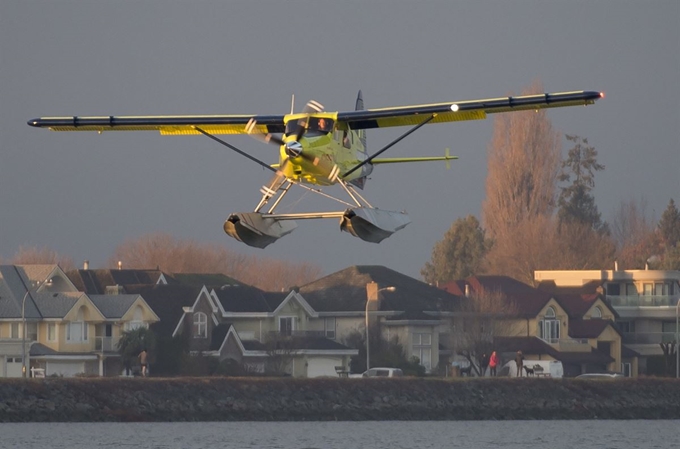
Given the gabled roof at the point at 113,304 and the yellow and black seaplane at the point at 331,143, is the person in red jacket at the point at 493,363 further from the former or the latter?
the yellow and black seaplane at the point at 331,143

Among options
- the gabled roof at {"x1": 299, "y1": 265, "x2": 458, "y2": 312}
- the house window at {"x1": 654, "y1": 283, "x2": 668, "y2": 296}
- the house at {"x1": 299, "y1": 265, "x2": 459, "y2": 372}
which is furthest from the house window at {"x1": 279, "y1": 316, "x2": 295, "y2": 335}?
the house window at {"x1": 654, "y1": 283, "x2": 668, "y2": 296}

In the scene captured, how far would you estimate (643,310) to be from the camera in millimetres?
85000

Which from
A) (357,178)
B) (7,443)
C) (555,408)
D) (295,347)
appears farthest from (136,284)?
(357,178)

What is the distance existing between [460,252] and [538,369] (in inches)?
1367

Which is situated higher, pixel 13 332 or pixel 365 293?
pixel 365 293

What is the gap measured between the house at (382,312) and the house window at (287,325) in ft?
4.93

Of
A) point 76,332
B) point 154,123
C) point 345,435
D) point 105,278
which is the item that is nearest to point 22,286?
point 76,332

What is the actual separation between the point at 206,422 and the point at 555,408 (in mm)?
15222

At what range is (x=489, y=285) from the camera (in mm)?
84562

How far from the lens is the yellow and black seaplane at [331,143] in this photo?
31.2 metres

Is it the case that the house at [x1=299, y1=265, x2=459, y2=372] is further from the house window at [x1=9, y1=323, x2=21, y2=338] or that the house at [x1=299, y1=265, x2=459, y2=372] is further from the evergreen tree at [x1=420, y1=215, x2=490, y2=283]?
the evergreen tree at [x1=420, y1=215, x2=490, y2=283]

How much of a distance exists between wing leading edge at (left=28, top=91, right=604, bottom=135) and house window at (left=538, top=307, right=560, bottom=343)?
4549cm

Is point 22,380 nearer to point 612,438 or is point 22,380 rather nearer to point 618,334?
point 612,438

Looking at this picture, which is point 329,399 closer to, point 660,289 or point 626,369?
point 626,369
